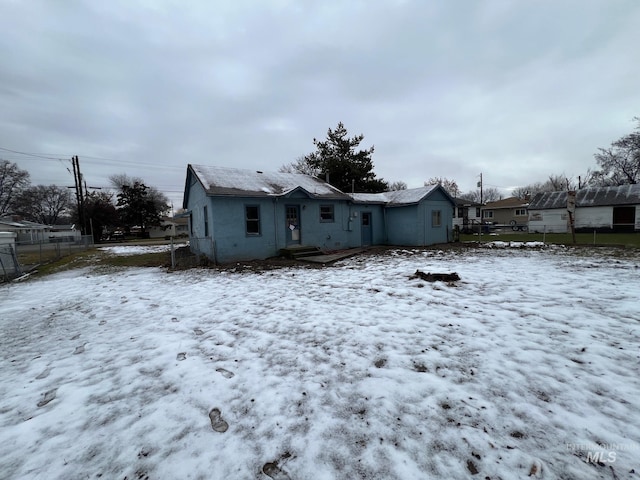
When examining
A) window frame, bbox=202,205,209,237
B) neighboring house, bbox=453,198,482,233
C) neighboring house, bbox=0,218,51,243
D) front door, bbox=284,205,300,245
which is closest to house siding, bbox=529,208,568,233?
neighboring house, bbox=453,198,482,233

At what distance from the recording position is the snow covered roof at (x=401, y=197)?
651 inches

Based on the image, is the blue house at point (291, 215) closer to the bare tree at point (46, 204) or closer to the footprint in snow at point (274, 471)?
the footprint in snow at point (274, 471)

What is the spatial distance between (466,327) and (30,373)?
5867 millimetres

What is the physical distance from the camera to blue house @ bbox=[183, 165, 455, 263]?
12.2 m

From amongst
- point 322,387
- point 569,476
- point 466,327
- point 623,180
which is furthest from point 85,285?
point 623,180

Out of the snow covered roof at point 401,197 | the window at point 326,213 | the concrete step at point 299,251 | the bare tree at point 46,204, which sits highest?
the bare tree at point 46,204

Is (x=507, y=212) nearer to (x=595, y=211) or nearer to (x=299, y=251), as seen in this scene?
(x=595, y=211)

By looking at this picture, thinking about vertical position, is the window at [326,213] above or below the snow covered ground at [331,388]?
above

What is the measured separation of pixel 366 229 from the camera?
56.8ft

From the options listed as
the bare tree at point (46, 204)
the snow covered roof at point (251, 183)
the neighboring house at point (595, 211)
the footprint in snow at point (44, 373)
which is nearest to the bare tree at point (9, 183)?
the bare tree at point (46, 204)

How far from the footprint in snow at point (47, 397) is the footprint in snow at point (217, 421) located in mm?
1808

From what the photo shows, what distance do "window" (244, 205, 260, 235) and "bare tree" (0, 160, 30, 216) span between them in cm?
5429

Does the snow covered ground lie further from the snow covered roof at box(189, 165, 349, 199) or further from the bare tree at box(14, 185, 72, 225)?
the bare tree at box(14, 185, 72, 225)

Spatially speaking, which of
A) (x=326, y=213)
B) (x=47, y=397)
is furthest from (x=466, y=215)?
(x=47, y=397)
